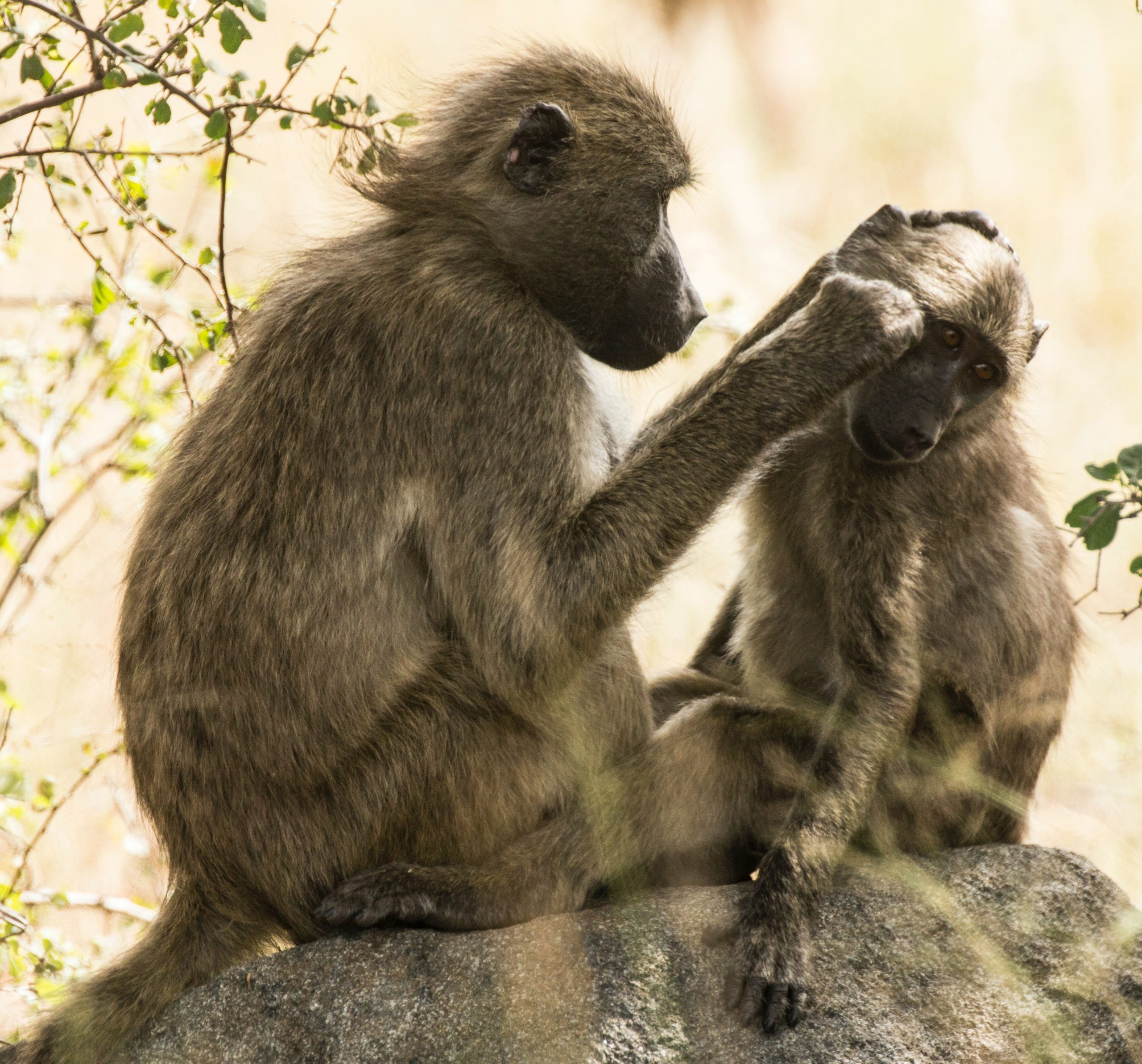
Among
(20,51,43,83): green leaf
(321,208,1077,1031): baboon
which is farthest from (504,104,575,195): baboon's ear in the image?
(20,51,43,83): green leaf

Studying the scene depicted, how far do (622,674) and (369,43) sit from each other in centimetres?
813

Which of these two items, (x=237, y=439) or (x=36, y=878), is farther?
(x=36, y=878)

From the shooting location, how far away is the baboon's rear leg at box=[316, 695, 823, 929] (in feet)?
10.2

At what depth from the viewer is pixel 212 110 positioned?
3.57 m

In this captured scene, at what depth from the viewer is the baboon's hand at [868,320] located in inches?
125

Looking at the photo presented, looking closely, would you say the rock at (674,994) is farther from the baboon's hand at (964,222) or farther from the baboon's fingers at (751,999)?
the baboon's hand at (964,222)

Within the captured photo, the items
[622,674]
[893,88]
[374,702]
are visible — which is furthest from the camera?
[893,88]

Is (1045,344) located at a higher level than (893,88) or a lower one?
lower

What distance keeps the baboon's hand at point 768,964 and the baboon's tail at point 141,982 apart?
1.19 metres

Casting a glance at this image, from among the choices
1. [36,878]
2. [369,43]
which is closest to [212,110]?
[36,878]

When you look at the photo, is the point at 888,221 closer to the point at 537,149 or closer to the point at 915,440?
the point at 915,440

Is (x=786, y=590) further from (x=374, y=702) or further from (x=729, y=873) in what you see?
(x=374, y=702)

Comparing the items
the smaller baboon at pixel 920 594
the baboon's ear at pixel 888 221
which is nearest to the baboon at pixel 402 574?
the smaller baboon at pixel 920 594

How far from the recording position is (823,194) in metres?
11.1
